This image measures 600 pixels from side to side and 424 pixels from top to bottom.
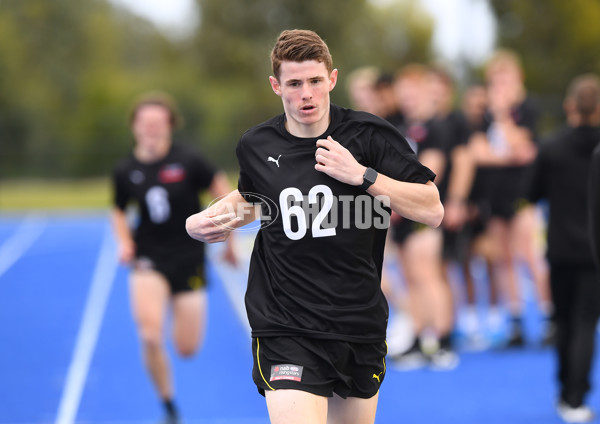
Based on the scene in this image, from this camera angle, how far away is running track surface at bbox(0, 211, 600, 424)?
6703mm

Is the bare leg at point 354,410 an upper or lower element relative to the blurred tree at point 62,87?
lower

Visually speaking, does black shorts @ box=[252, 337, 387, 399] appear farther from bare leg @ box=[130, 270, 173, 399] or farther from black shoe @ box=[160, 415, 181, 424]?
black shoe @ box=[160, 415, 181, 424]

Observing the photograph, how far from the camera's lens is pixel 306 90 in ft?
11.2

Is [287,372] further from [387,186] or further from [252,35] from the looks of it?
[252,35]

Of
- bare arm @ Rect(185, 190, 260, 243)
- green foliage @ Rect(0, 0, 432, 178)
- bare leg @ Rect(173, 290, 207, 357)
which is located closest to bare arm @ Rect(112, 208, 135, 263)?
bare leg @ Rect(173, 290, 207, 357)

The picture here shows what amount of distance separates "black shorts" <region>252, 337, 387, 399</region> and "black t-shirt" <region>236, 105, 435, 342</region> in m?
0.05

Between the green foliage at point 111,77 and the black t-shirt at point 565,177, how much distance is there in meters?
25.7

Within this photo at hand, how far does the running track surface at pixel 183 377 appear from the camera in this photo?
6703mm

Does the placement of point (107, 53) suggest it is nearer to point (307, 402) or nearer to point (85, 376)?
point (85, 376)

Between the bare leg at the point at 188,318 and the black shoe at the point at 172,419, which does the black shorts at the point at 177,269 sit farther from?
the black shoe at the point at 172,419

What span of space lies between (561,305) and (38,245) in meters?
14.7

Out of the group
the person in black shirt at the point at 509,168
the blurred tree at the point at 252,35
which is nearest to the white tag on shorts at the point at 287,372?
the person in black shirt at the point at 509,168

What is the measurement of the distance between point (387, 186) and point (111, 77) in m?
40.5

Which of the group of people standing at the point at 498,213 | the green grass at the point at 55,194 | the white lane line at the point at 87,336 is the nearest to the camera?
the group of people standing at the point at 498,213
